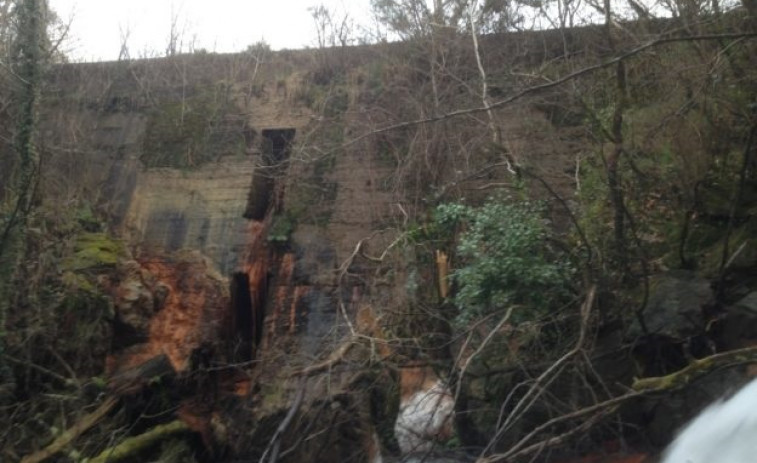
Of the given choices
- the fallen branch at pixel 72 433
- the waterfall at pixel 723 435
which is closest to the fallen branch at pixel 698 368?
the waterfall at pixel 723 435

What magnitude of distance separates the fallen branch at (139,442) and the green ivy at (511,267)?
3994 mm

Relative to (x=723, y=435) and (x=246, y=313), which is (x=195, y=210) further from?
(x=723, y=435)

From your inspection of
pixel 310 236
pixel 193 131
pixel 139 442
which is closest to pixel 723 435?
pixel 139 442

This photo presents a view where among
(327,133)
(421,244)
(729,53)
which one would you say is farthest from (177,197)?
(729,53)

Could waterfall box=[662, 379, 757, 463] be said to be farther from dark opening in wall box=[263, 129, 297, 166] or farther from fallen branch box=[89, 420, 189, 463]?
dark opening in wall box=[263, 129, 297, 166]

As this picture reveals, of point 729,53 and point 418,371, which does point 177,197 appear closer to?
point 418,371

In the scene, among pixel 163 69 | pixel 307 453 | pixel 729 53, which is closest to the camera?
pixel 729 53

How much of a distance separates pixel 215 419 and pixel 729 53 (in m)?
8.12

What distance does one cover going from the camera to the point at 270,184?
14.5 metres

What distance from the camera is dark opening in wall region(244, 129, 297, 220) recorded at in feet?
46.0

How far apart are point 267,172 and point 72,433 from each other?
5989 mm

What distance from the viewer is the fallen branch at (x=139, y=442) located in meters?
9.52

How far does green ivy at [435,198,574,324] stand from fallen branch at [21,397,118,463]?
4.58 metres

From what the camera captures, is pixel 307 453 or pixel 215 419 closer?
pixel 307 453
